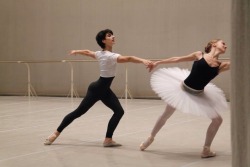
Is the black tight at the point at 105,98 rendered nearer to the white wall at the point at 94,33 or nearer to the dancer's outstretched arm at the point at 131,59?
the dancer's outstretched arm at the point at 131,59

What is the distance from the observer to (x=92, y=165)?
468cm

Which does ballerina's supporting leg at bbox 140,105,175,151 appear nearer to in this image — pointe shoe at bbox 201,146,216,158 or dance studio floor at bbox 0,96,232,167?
dance studio floor at bbox 0,96,232,167

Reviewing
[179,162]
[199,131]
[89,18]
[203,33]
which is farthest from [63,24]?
[179,162]

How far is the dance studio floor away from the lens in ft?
16.0

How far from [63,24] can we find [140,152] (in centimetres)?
1020

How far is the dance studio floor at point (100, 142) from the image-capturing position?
4.88m

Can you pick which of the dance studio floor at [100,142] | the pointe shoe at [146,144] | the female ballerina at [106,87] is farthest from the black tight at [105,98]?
the pointe shoe at [146,144]

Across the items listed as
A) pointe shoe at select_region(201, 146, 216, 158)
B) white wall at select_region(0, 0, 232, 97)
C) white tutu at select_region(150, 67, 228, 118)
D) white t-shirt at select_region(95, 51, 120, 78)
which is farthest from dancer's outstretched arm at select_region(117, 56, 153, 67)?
white wall at select_region(0, 0, 232, 97)

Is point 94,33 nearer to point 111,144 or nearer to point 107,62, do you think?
point 107,62

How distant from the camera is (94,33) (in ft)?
47.3

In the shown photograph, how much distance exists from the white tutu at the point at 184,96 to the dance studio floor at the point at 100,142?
0.58 metres

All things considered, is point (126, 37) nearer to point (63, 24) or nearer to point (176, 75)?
point (63, 24)

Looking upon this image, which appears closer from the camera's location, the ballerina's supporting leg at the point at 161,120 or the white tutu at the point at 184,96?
the white tutu at the point at 184,96

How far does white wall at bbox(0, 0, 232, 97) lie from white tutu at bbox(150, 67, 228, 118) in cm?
716
